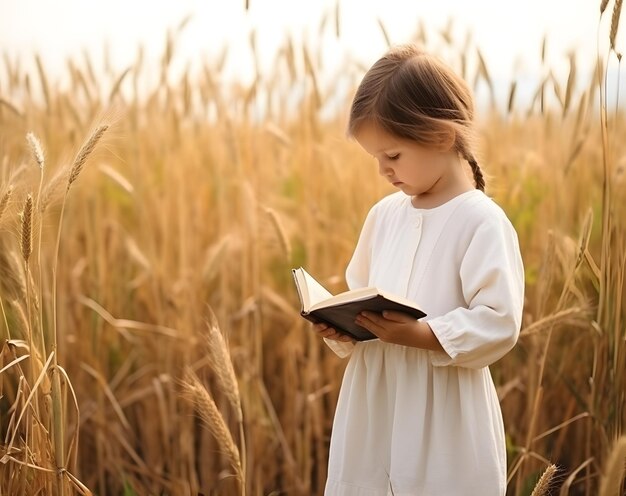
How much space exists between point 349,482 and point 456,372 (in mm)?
227

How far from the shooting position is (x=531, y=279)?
2.07m

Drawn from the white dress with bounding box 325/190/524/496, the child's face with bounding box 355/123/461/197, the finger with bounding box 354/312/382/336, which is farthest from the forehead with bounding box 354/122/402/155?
the finger with bounding box 354/312/382/336

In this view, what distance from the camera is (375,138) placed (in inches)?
48.0

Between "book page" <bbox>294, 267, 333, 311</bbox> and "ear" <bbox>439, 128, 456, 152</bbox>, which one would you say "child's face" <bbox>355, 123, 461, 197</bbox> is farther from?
"book page" <bbox>294, 267, 333, 311</bbox>

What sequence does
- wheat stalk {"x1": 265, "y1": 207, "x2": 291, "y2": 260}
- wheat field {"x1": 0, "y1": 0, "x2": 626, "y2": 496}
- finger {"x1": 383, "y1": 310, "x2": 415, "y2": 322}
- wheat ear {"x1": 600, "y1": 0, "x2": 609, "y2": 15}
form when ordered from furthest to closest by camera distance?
1. wheat field {"x1": 0, "y1": 0, "x2": 626, "y2": 496}
2. wheat stalk {"x1": 265, "y1": 207, "x2": 291, "y2": 260}
3. wheat ear {"x1": 600, "y1": 0, "x2": 609, "y2": 15}
4. finger {"x1": 383, "y1": 310, "x2": 415, "y2": 322}

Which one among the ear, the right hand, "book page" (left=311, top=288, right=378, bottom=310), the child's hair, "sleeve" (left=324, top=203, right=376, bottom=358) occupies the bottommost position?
the right hand

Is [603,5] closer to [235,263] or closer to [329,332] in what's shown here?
[329,332]

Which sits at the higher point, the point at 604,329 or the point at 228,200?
the point at 228,200

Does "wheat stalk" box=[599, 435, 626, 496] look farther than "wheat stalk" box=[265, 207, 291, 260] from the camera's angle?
No

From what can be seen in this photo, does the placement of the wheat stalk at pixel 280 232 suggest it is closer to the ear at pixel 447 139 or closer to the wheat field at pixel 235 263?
the wheat field at pixel 235 263

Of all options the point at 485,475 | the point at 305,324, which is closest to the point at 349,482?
the point at 485,475

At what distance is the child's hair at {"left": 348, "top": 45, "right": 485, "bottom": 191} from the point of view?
1.20m

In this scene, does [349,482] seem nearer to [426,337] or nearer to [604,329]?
[426,337]

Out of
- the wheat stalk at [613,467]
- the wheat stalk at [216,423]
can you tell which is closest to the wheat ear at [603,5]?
the wheat stalk at [613,467]
